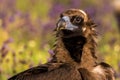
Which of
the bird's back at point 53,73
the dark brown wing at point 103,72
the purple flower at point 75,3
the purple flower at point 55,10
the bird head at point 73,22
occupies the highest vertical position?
the bird head at point 73,22

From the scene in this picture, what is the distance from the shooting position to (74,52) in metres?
7.84

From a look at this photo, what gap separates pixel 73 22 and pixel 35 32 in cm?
798

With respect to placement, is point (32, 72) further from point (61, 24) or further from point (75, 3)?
point (75, 3)

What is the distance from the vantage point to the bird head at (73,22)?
25.2 feet

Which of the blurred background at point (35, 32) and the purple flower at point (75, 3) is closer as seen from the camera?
the blurred background at point (35, 32)

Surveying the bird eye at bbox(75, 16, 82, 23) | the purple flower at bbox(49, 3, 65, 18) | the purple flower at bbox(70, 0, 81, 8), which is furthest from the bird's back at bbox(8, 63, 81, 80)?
the purple flower at bbox(70, 0, 81, 8)

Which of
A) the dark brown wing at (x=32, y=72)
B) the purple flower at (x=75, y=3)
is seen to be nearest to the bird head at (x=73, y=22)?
the dark brown wing at (x=32, y=72)

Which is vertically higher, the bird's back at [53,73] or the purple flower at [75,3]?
the bird's back at [53,73]

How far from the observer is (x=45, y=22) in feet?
56.5

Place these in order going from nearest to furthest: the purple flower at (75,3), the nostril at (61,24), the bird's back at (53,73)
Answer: the bird's back at (53,73)
the nostril at (61,24)
the purple flower at (75,3)

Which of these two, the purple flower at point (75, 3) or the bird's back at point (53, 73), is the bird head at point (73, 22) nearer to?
the bird's back at point (53, 73)

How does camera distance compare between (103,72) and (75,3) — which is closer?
(103,72)

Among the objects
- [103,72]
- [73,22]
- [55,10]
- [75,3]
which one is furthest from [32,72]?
[75,3]

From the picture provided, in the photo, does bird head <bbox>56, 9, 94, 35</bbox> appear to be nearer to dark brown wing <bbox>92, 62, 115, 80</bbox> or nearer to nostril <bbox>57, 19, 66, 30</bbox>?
nostril <bbox>57, 19, 66, 30</bbox>
